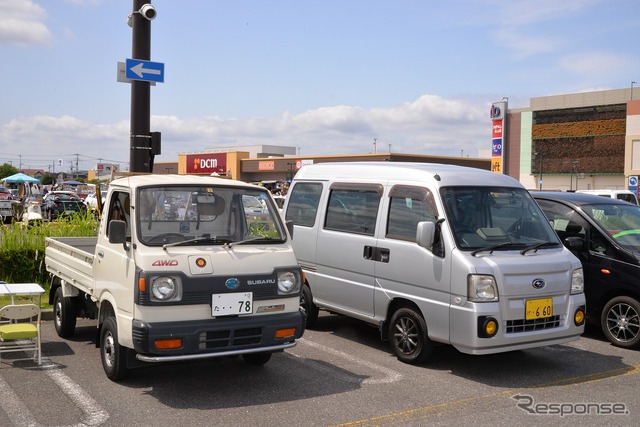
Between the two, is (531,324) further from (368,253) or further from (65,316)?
(65,316)

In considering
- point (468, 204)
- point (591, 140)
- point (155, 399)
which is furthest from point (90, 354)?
point (591, 140)

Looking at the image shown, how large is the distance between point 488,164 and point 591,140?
1052cm

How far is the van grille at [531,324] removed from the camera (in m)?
6.39

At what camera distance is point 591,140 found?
6538 cm

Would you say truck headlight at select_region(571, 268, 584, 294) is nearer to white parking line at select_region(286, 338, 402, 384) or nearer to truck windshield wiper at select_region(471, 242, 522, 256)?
truck windshield wiper at select_region(471, 242, 522, 256)

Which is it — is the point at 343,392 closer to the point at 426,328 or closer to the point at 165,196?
the point at 426,328

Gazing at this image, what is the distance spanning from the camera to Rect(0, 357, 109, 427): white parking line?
5059 millimetres

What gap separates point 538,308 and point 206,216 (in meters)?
3.39

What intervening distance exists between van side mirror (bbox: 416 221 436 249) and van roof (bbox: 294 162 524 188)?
0.62 meters

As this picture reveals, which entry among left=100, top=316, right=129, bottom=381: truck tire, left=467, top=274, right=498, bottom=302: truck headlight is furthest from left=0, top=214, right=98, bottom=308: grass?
left=467, top=274, right=498, bottom=302: truck headlight

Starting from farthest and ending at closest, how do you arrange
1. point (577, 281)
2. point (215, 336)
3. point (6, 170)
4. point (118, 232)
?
point (6, 170)
point (577, 281)
point (118, 232)
point (215, 336)

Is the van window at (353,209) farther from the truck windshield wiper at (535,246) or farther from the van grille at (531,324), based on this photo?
the van grille at (531,324)

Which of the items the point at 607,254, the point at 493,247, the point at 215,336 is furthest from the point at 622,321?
the point at 215,336

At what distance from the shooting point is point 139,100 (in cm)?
1001
